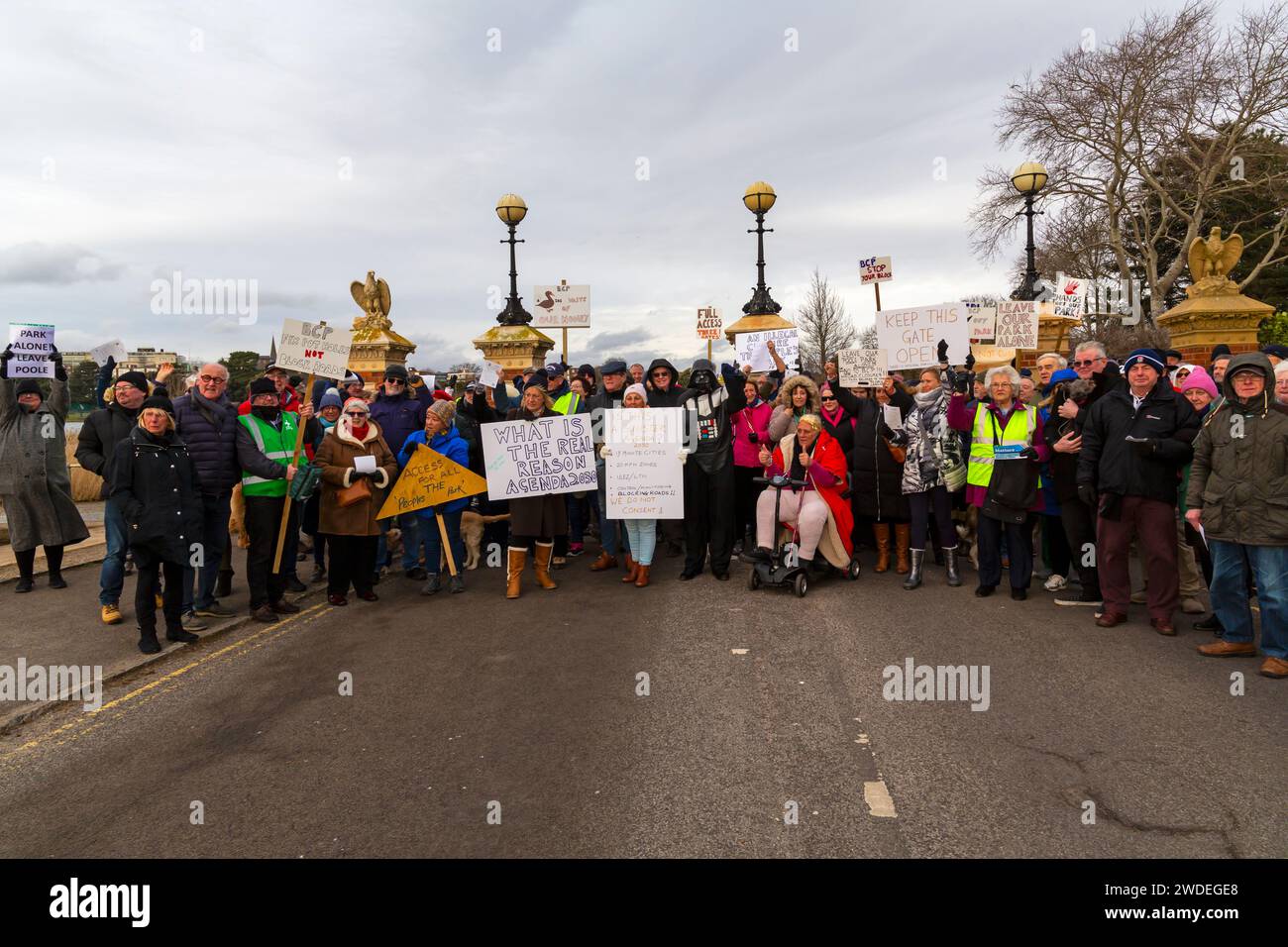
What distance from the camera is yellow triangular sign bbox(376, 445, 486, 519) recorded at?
320 inches

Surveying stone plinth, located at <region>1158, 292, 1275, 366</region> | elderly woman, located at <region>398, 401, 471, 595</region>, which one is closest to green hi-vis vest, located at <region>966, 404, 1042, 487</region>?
elderly woman, located at <region>398, 401, 471, 595</region>

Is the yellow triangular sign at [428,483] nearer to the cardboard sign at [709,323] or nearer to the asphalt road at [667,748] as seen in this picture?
the asphalt road at [667,748]

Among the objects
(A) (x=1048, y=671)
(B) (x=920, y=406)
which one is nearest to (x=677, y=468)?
(B) (x=920, y=406)

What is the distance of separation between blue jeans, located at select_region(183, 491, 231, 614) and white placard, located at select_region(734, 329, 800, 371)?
22.4ft

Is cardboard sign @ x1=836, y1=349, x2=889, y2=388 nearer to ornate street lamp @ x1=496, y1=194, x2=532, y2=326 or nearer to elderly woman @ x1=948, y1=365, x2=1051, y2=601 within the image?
elderly woman @ x1=948, y1=365, x2=1051, y2=601

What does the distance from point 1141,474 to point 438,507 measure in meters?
6.28

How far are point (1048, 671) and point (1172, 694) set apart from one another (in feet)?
2.28

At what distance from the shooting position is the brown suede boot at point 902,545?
A: 27.9ft

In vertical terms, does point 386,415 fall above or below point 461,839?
above

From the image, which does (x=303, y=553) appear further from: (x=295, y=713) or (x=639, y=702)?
(x=639, y=702)

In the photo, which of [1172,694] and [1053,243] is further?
[1053,243]

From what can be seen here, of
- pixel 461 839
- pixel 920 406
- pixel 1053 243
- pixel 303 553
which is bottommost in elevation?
pixel 461 839

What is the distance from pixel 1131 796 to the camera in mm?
3713

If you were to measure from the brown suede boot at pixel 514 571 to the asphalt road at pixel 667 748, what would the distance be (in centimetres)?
99
